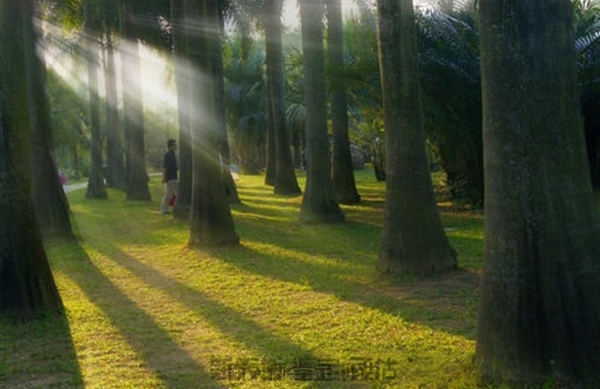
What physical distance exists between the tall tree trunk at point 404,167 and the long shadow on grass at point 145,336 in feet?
10.5

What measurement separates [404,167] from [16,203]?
4480 mm

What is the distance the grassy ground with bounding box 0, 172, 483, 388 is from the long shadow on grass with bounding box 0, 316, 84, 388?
11 millimetres

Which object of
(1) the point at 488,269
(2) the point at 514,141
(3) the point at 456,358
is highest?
(2) the point at 514,141

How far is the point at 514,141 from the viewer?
434 centimetres

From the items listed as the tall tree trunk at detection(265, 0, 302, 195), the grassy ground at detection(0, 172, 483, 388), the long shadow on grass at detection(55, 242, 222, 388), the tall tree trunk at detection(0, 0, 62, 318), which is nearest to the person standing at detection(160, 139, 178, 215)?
the tall tree trunk at detection(265, 0, 302, 195)

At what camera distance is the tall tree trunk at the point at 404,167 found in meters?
8.48

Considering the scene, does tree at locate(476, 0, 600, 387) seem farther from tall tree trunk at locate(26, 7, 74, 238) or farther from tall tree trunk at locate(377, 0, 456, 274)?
tall tree trunk at locate(26, 7, 74, 238)

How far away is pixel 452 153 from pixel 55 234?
999 cm

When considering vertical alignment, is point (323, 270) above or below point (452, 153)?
below

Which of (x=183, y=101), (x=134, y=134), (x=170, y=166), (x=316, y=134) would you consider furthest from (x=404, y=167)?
(x=134, y=134)

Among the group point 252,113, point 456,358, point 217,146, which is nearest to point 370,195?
point 217,146

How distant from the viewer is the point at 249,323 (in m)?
6.72

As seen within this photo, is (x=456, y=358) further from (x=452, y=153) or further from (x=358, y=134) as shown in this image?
(x=358, y=134)

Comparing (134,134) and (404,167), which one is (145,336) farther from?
(134,134)
